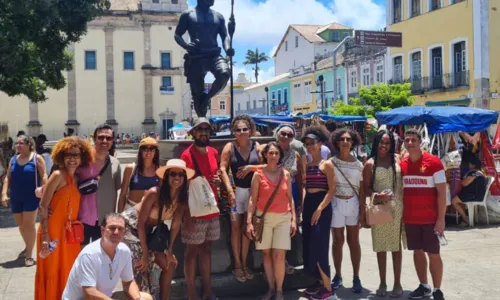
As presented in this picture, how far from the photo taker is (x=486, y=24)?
25766 mm

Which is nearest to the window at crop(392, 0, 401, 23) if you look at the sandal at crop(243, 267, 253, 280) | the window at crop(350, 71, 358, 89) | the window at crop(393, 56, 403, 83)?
the window at crop(393, 56, 403, 83)

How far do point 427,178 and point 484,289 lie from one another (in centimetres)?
159

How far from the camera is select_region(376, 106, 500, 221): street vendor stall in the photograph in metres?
9.59

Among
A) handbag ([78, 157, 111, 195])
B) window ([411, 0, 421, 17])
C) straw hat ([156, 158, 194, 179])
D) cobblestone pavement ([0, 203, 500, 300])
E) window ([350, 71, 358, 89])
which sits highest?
window ([411, 0, 421, 17])

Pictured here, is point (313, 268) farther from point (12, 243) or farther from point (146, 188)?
point (12, 243)

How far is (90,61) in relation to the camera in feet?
163

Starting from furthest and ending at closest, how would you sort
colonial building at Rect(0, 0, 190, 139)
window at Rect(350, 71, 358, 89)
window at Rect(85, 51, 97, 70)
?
window at Rect(85, 51, 97, 70) < colonial building at Rect(0, 0, 190, 139) < window at Rect(350, 71, 358, 89)

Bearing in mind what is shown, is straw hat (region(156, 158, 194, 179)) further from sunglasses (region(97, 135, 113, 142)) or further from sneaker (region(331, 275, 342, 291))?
sneaker (region(331, 275, 342, 291))

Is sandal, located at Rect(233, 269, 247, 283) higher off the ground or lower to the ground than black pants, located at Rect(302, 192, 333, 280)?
lower

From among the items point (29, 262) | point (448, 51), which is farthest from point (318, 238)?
point (448, 51)

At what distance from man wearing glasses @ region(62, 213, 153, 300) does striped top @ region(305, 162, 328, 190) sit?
7.21 feet

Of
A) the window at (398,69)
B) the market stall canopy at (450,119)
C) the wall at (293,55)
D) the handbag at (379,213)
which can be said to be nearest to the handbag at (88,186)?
the handbag at (379,213)

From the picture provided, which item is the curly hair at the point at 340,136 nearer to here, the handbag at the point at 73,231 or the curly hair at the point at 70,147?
the curly hair at the point at 70,147

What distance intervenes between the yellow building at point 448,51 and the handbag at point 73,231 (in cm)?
2487
